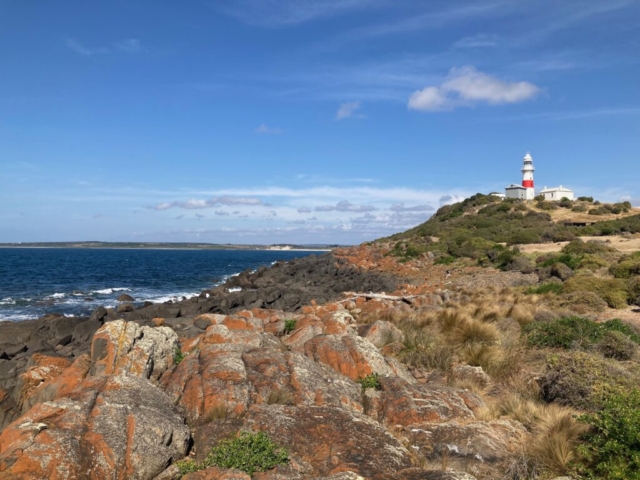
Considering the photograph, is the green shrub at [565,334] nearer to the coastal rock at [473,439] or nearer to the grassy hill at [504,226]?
the coastal rock at [473,439]

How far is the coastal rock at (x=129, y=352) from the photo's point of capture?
29.2ft

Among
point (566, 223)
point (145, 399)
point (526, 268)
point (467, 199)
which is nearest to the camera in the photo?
point (145, 399)

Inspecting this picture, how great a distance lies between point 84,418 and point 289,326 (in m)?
8.66

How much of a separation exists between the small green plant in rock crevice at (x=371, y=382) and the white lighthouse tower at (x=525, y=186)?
6998 cm

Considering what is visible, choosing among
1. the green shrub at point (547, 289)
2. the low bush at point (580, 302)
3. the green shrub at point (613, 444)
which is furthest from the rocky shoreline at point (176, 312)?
the low bush at point (580, 302)

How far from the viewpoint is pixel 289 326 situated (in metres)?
14.4

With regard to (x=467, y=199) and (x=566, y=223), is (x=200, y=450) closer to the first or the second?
(x=566, y=223)

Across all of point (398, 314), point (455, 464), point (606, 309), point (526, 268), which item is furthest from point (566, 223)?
point (455, 464)

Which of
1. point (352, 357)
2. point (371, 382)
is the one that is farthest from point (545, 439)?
point (352, 357)

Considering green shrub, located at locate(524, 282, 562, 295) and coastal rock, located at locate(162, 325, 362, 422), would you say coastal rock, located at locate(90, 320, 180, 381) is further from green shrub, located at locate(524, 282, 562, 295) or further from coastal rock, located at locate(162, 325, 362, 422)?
green shrub, located at locate(524, 282, 562, 295)

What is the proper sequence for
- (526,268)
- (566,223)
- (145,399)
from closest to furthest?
1. (145,399)
2. (526,268)
3. (566,223)

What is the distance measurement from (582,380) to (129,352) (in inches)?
331

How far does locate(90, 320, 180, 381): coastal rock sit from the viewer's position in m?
8.89

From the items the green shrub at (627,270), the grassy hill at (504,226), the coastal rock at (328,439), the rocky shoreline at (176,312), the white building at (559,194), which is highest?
the white building at (559,194)
